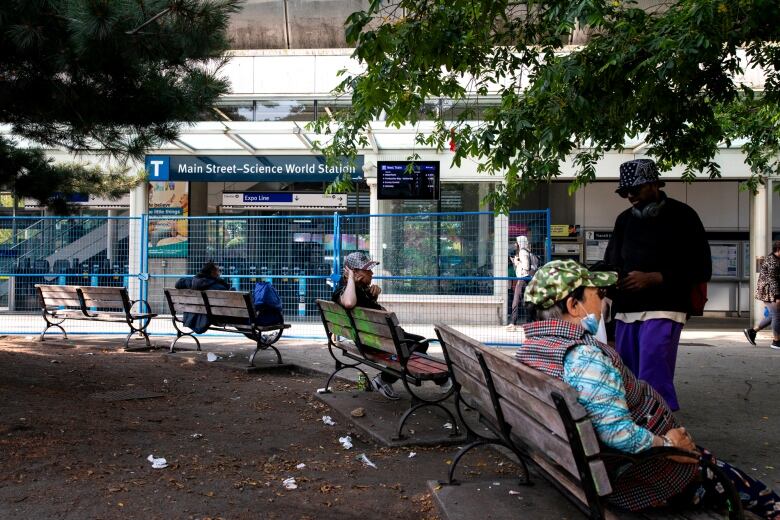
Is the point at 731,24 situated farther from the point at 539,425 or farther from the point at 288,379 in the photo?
the point at 288,379

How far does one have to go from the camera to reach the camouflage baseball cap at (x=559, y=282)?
9.87ft

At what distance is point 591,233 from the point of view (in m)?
17.0

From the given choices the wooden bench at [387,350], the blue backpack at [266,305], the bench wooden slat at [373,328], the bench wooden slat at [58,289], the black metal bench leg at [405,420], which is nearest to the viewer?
the black metal bench leg at [405,420]

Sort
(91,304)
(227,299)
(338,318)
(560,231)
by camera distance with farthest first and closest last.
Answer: (560,231) → (91,304) → (227,299) → (338,318)

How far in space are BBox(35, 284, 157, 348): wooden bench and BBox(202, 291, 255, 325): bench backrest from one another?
1.46 meters

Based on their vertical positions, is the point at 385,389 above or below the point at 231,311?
below

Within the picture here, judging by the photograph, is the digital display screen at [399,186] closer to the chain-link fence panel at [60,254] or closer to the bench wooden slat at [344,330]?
the chain-link fence panel at [60,254]

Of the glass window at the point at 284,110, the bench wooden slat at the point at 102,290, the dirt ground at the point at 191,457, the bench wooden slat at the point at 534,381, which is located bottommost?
the dirt ground at the point at 191,457

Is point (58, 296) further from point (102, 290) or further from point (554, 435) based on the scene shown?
point (554, 435)

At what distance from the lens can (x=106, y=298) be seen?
1053 centimetres

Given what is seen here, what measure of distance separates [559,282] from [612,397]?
0.51 metres

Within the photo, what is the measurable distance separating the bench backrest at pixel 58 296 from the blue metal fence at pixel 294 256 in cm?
109

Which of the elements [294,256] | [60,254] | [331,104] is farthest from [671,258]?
[60,254]

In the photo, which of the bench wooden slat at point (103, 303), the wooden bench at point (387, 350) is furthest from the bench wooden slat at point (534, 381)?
the bench wooden slat at point (103, 303)
